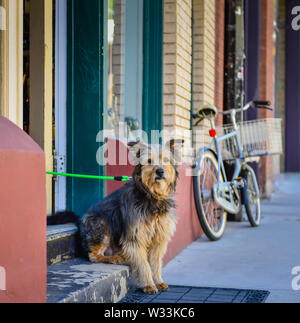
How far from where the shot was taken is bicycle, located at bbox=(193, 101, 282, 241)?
6391 millimetres

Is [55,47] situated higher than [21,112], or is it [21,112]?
[55,47]

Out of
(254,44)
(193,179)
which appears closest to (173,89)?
(193,179)

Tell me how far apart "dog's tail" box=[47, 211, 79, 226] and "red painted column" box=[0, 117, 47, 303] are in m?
1.49

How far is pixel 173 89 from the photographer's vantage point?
597 cm

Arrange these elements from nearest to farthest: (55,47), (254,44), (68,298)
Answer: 1. (68,298)
2. (55,47)
3. (254,44)

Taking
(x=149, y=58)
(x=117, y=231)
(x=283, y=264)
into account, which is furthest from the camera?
(x=149, y=58)

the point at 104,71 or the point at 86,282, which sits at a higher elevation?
the point at 104,71

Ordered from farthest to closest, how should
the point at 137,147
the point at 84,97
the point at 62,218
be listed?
1. the point at 84,97
2. the point at 62,218
3. the point at 137,147

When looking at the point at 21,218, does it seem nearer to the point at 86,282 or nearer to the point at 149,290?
the point at 86,282

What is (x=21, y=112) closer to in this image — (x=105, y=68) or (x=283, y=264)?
(x=105, y=68)

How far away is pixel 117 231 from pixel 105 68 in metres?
1.52

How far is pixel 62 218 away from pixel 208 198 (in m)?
2.58

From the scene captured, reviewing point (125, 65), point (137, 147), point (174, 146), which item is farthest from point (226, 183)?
point (137, 147)

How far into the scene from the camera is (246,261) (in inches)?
212
